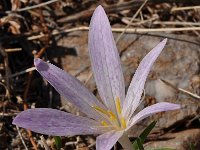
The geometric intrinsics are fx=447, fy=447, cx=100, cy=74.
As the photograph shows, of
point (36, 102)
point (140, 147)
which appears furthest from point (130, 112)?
point (36, 102)

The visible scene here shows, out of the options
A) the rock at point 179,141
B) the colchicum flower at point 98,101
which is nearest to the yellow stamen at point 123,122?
the colchicum flower at point 98,101

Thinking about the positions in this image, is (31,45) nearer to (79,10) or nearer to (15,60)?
(15,60)

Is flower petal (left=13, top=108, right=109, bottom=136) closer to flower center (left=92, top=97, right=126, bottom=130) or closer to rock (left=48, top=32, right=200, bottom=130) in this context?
flower center (left=92, top=97, right=126, bottom=130)

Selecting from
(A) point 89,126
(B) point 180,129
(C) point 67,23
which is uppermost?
(C) point 67,23

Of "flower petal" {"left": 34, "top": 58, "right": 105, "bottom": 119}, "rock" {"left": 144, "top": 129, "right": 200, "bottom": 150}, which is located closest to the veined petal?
"flower petal" {"left": 34, "top": 58, "right": 105, "bottom": 119}

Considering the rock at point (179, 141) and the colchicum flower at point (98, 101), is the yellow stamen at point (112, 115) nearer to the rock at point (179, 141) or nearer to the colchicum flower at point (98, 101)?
the colchicum flower at point (98, 101)

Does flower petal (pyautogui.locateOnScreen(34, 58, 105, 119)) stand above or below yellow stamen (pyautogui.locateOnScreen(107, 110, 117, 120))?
above
